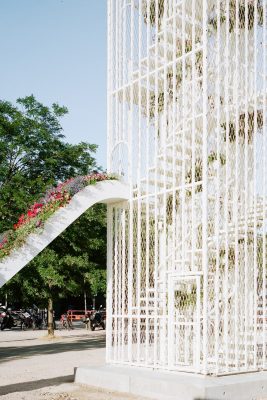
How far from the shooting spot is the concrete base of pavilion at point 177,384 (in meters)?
10.8

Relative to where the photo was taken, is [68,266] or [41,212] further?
[68,266]

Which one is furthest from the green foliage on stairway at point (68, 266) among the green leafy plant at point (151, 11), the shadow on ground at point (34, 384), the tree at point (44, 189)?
the green leafy plant at point (151, 11)

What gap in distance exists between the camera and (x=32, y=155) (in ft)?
76.5

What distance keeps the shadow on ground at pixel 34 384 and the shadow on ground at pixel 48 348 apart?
5.08 m

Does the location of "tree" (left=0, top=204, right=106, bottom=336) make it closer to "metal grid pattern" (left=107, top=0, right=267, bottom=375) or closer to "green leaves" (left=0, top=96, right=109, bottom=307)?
"green leaves" (left=0, top=96, right=109, bottom=307)

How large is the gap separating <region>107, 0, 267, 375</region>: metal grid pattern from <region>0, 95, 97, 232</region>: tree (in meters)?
8.18

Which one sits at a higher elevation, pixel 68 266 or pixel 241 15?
pixel 241 15

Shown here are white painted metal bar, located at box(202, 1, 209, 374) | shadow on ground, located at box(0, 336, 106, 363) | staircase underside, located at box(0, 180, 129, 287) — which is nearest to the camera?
white painted metal bar, located at box(202, 1, 209, 374)

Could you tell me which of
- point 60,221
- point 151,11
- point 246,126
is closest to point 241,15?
point 151,11

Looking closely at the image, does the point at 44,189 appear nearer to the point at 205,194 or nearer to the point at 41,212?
the point at 41,212

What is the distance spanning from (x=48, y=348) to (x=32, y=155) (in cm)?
690

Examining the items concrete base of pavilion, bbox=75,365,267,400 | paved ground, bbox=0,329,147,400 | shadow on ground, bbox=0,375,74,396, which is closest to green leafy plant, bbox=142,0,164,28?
concrete base of pavilion, bbox=75,365,267,400

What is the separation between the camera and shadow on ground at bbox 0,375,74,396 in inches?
496

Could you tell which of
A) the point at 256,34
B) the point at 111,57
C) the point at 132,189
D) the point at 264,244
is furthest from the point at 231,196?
the point at 111,57
